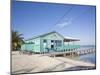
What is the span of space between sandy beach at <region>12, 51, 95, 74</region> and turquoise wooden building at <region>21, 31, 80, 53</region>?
112 mm

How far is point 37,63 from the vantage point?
2.88m

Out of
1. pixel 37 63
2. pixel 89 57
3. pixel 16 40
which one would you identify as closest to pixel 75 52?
pixel 89 57

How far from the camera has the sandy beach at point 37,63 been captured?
2777 mm

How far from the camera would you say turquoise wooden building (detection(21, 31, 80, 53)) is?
285 cm

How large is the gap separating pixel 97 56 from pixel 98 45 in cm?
18

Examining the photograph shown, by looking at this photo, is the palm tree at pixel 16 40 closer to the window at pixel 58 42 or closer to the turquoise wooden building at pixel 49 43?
the turquoise wooden building at pixel 49 43

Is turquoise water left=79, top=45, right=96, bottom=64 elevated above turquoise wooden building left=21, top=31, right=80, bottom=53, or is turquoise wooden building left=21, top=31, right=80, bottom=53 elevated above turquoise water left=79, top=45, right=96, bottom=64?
turquoise wooden building left=21, top=31, right=80, bottom=53

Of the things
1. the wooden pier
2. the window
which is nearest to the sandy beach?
the wooden pier

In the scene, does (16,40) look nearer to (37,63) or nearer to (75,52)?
(37,63)

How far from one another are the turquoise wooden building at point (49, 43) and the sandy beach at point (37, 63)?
0.37 ft

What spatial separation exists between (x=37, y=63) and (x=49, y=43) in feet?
1.11

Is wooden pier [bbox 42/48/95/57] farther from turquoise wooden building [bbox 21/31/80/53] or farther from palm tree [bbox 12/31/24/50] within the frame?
palm tree [bbox 12/31/24/50]

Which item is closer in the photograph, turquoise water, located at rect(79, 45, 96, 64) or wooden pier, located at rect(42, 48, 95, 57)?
wooden pier, located at rect(42, 48, 95, 57)

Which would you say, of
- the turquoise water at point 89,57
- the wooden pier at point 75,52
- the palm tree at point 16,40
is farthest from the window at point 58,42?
the palm tree at point 16,40
